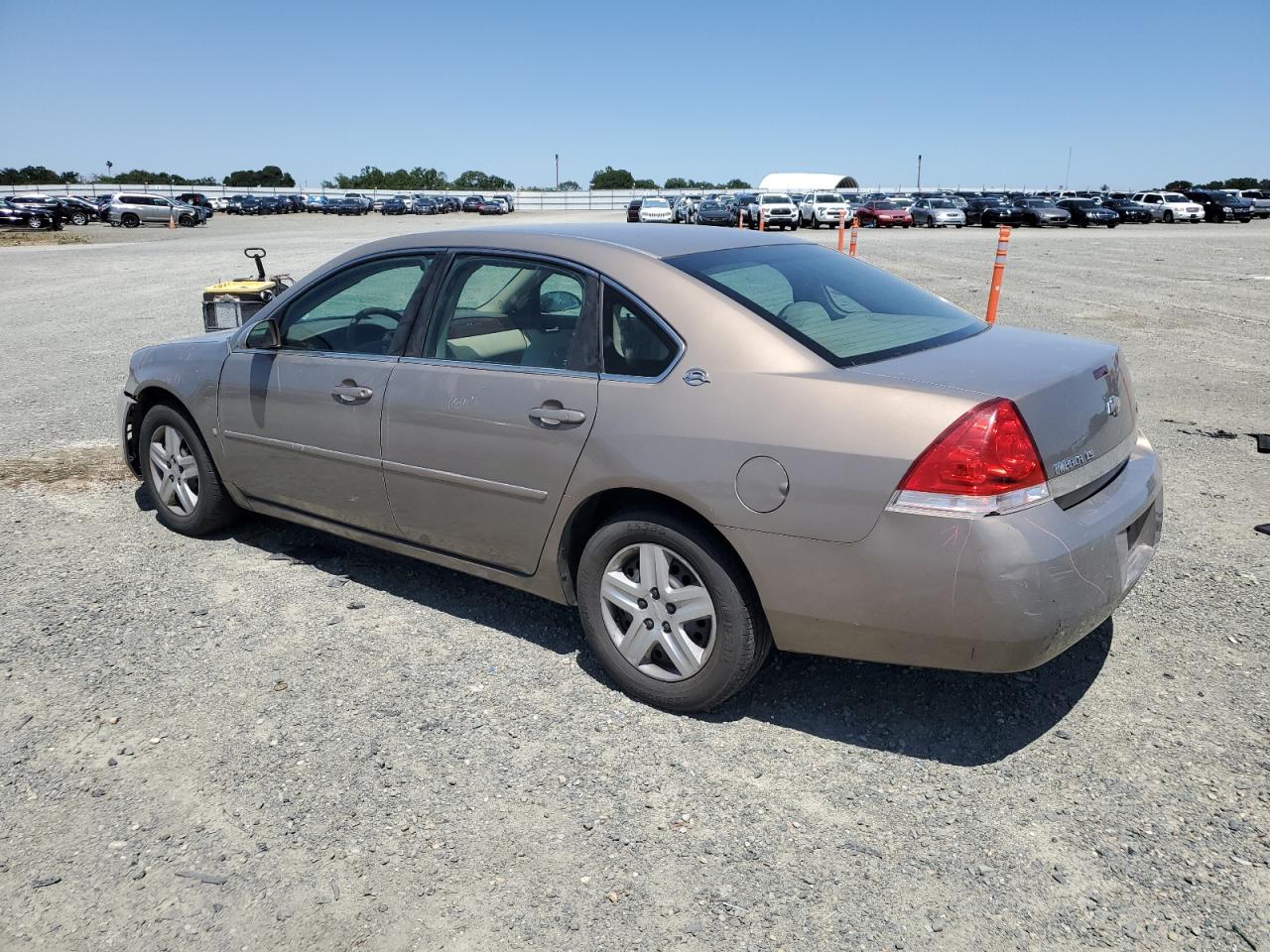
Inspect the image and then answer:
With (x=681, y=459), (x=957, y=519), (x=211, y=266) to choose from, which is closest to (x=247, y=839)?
(x=681, y=459)

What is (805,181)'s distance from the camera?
335 ft

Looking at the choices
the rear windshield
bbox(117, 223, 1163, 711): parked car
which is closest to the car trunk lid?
bbox(117, 223, 1163, 711): parked car

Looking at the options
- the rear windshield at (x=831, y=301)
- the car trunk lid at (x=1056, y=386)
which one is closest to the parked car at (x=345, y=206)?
the rear windshield at (x=831, y=301)

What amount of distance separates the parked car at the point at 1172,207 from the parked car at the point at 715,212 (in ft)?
69.6

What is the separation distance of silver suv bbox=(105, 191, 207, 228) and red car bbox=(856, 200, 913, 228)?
36.2 m

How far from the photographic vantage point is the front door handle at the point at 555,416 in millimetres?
3521

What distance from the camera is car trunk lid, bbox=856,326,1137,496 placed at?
2988mm

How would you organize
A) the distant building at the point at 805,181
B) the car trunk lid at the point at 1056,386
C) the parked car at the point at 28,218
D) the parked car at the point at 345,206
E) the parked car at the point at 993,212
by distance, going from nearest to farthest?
the car trunk lid at the point at 1056,386, the parked car at the point at 993,212, the parked car at the point at 28,218, the parked car at the point at 345,206, the distant building at the point at 805,181

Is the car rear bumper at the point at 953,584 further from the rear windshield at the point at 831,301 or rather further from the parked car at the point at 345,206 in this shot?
the parked car at the point at 345,206

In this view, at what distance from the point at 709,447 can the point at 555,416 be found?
662 millimetres

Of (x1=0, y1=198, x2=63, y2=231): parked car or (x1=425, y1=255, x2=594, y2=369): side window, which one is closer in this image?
(x1=425, y1=255, x2=594, y2=369): side window

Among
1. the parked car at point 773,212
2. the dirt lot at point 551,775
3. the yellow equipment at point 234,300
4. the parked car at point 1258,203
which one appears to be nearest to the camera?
the dirt lot at point 551,775

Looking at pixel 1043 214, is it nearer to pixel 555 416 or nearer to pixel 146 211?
pixel 146 211

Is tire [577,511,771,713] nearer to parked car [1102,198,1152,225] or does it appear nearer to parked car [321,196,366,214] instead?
parked car [1102,198,1152,225]
